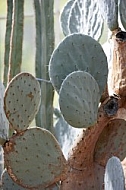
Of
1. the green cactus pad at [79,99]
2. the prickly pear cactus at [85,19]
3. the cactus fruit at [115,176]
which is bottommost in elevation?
the cactus fruit at [115,176]

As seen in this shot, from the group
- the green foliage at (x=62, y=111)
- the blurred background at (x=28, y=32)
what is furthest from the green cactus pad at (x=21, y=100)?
the blurred background at (x=28, y=32)

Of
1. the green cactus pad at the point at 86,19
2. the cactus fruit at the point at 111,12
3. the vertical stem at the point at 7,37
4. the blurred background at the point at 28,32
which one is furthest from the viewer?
the blurred background at the point at 28,32

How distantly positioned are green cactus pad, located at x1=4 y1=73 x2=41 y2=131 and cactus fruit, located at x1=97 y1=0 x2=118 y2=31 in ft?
0.85

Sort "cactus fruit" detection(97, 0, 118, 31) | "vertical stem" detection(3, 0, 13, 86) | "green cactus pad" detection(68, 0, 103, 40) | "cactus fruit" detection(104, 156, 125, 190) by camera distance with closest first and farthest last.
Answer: "cactus fruit" detection(104, 156, 125, 190)
"cactus fruit" detection(97, 0, 118, 31)
"green cactus pad" detection(68, 0, 103, 40)
"vertical stem" detection(3, 0, 13, 86)

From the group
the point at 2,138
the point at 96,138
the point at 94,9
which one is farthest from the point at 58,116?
the point at 2,138

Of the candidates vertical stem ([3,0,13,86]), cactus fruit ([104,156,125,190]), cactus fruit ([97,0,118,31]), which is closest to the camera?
cactus fruit ([104,156,125,190])

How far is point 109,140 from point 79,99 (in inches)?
7.8

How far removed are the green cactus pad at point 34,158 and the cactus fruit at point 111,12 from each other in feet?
0.99

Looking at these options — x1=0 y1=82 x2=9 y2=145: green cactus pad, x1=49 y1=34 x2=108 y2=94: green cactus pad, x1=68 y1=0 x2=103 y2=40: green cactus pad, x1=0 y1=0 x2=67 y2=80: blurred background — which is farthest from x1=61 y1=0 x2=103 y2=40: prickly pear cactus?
x1=0 y1=0 x2=67 y2=80: blurred background

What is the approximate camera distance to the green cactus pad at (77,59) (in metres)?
1.13

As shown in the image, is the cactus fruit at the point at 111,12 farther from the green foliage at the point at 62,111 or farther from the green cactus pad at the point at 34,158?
the green cactus pad at the point at 34,158

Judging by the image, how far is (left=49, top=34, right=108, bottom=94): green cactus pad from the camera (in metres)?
1.13

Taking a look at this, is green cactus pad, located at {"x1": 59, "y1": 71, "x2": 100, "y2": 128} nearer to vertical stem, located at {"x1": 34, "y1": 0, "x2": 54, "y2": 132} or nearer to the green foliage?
the green foliage

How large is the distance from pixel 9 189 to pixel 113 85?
1.10 ft
